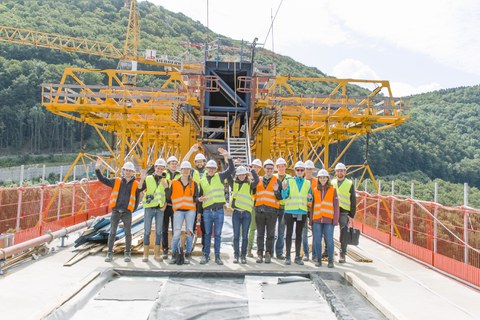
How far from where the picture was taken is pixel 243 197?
768 cm

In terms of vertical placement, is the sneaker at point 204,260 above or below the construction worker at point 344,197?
below

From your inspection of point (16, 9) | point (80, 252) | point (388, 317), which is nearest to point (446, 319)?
point (388, 317)

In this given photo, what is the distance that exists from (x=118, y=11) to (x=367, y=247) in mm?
154829

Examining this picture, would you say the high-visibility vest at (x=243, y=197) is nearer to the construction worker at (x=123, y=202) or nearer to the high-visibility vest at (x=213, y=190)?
the high-visibility vest at (x=213, y=190)

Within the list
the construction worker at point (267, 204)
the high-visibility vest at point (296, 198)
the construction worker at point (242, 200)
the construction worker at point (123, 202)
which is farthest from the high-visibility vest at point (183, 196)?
the high-visibility vest at point (296, 198)

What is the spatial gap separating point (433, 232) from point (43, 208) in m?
9.57

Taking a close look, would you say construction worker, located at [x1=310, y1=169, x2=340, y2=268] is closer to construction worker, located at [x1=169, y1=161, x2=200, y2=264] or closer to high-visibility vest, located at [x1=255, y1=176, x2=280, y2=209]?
high-visibility vest, located at [x1=255, y1=176, x2=280, y2=209]

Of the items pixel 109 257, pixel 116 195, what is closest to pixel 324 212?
pixel 116 195

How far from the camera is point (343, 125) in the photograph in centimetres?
2052

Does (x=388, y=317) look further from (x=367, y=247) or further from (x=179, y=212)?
(x=367, y=247)

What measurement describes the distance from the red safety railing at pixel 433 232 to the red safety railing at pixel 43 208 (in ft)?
27.1

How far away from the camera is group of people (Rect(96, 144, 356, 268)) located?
7609 millimetres

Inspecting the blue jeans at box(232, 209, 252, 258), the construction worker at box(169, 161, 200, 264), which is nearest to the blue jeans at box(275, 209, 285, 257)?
the blue jeans at box(232, 209, 252, 258)

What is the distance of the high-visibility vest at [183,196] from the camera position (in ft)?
24.8
